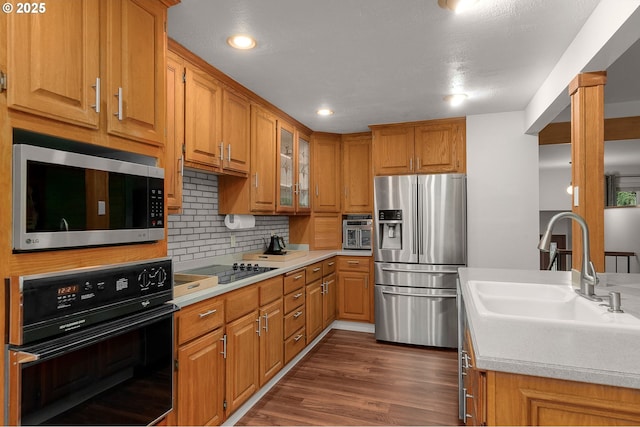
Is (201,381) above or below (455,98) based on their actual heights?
below

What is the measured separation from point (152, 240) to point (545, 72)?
285 centimetres

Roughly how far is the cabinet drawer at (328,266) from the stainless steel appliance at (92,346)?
7.67 feet

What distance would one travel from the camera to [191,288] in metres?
1.99

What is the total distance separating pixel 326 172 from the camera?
450 centimetres

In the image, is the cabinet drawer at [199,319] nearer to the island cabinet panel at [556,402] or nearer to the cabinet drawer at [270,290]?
the cabinet drawer at [270,290]

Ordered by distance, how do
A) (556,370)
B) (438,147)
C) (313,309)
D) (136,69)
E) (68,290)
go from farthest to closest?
1. (438,147)
2. (313,309)
3. (136,69)
4. (68,290)
5. (556,370)

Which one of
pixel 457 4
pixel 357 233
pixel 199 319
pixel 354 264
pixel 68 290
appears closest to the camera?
pixel 68 290

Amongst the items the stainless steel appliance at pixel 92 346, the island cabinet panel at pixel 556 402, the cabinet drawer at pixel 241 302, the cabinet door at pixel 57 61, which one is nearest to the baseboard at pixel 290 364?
the cabinet drawer at pixel 241 302

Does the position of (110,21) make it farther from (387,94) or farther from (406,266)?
(406,266)

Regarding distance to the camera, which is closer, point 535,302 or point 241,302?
point 535,302

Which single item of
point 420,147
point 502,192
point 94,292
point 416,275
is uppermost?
point 420,147

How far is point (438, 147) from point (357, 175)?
3.45 ft

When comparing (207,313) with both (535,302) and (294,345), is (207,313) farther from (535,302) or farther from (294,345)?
(535,302)

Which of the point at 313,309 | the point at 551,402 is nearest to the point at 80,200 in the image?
the point at 551,402
